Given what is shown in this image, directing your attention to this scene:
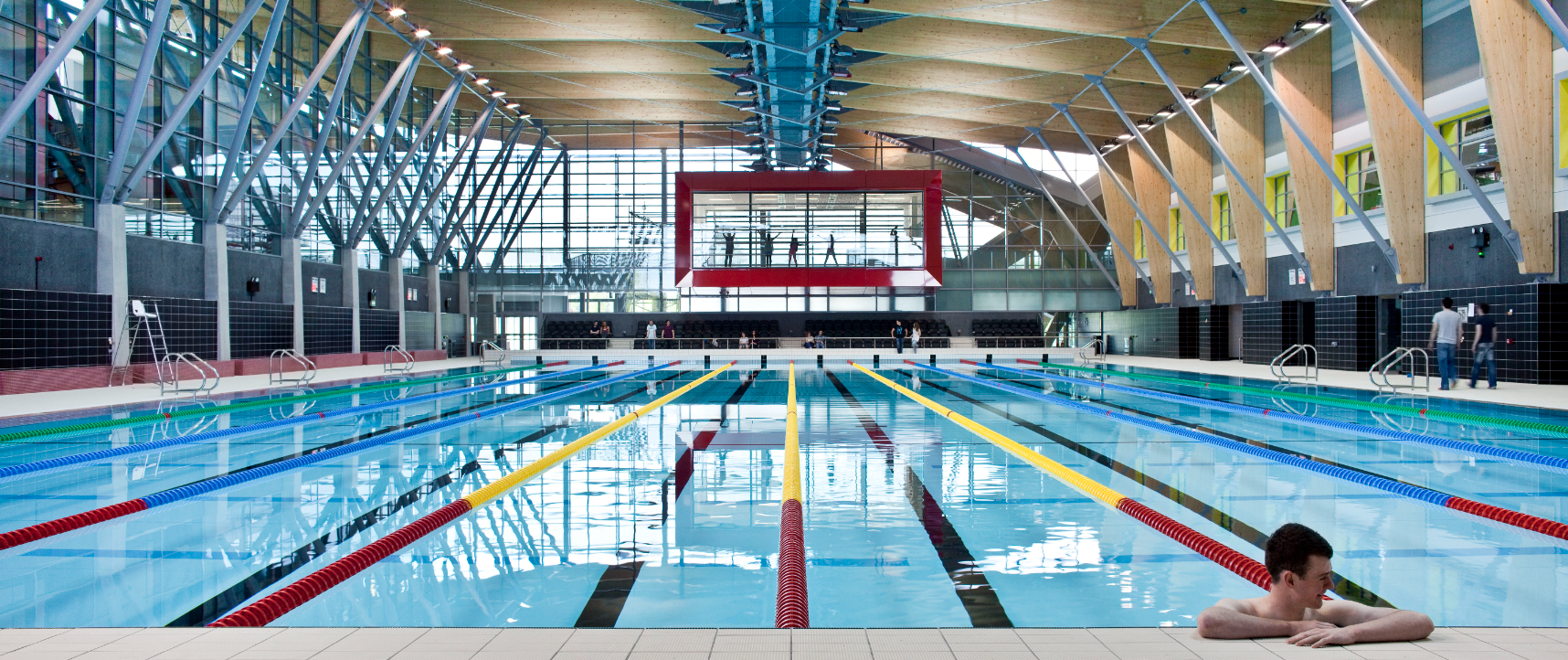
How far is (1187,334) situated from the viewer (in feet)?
88.6

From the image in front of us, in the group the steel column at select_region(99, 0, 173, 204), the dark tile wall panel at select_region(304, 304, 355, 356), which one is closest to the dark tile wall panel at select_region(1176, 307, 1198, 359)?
the dark tile wall panel at select_region(304, 304, 355, 356)

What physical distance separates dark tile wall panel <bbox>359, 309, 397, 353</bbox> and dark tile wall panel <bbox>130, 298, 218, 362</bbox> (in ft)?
19.2

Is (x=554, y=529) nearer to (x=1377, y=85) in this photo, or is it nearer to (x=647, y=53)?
(x=1377, y=85)

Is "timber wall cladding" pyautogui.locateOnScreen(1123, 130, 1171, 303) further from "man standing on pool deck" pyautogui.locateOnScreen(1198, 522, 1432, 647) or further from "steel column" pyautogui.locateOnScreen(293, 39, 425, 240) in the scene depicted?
"man standing on pool deck" pyautogui.locateOnScreen(1198, 522, 1432, 647)

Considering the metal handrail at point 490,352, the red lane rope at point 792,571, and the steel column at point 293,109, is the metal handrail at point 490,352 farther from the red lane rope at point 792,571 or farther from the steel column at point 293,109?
the red lane rope at point 792,571

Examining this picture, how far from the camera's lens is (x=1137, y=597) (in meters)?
3.55

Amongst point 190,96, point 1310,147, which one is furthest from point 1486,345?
point 190,96

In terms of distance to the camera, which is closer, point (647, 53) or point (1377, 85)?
point (1377, 85)

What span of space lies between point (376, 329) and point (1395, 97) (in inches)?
867

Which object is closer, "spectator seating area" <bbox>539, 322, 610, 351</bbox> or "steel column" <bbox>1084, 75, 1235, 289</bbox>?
"steel column" <bbox>1084, 75, 1235, 289</bbox>

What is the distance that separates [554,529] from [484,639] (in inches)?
86.3

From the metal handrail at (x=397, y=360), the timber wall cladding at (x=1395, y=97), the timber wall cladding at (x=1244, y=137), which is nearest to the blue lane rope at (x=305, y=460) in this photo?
the metal handrail at (x=397, y=360)

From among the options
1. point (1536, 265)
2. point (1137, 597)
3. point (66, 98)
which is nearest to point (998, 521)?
point (1137, 597)

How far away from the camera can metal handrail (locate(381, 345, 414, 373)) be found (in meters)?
20.7
